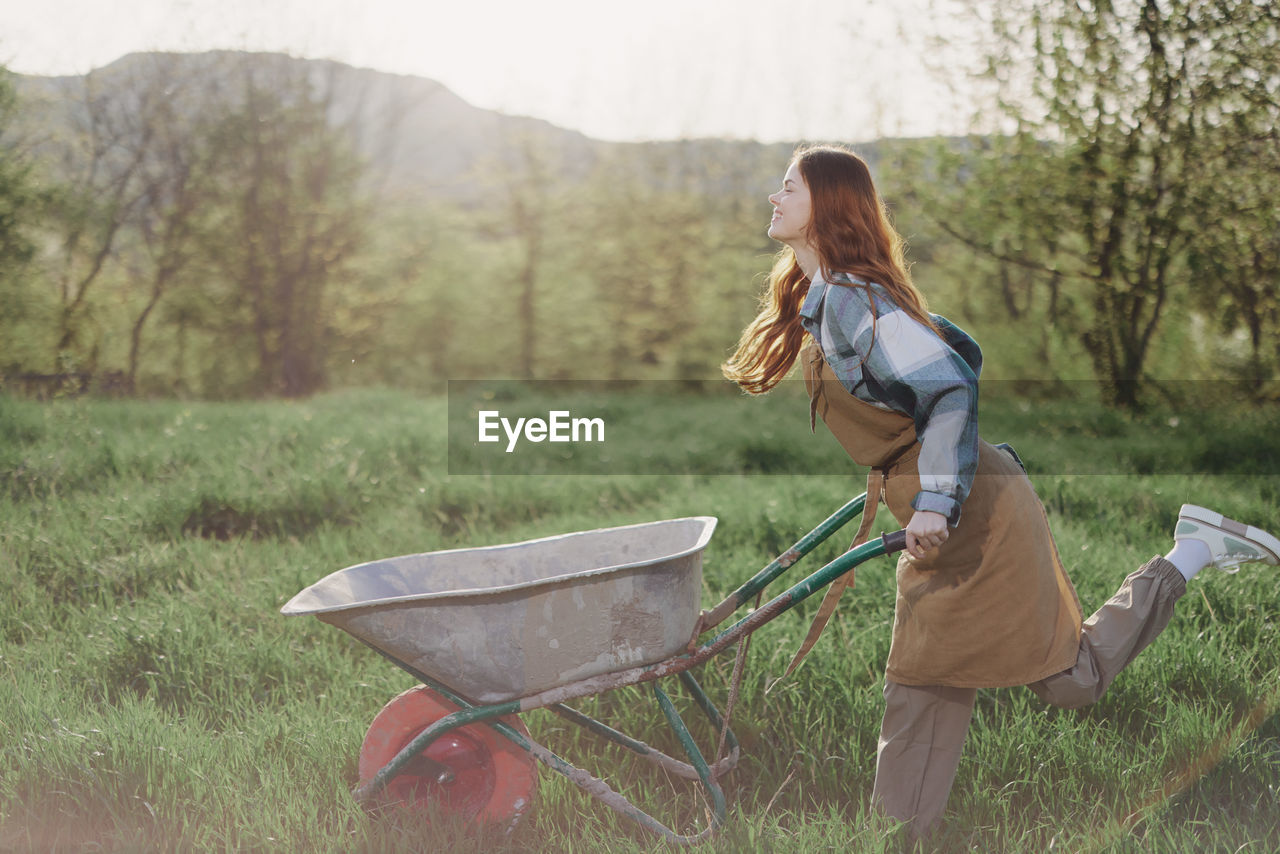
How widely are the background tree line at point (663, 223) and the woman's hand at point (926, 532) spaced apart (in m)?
7.02

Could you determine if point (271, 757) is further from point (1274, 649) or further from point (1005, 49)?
point (1005, 49)

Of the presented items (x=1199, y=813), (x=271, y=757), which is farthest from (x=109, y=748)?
(x=1199, y=813)

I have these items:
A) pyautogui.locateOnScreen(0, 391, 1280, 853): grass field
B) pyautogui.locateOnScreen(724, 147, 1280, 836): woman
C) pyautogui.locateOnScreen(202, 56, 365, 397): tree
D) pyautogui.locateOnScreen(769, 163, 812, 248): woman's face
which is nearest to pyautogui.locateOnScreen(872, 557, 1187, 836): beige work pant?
pyautogui.locateOnScreen(724, 147, 1280, 836): woman

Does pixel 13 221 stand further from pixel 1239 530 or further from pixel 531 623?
pixel 1239 530

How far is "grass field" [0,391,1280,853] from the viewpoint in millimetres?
2469

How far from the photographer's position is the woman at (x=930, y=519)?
214 centimetres

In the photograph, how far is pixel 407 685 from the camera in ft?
10.8

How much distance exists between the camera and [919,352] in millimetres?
2129

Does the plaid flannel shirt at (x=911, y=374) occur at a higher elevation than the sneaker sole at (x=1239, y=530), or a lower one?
higher

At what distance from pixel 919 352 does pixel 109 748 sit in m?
2.50

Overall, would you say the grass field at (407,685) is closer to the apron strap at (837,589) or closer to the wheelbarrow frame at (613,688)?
the wheelbarrow frame at (613,688)

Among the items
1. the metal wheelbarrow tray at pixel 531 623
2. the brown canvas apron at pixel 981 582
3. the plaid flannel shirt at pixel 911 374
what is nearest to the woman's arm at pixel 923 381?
the plaid flannel shirt at pixel 911 374

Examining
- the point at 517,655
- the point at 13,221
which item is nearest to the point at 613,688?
the point at 517,655

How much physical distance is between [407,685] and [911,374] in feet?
7.01
